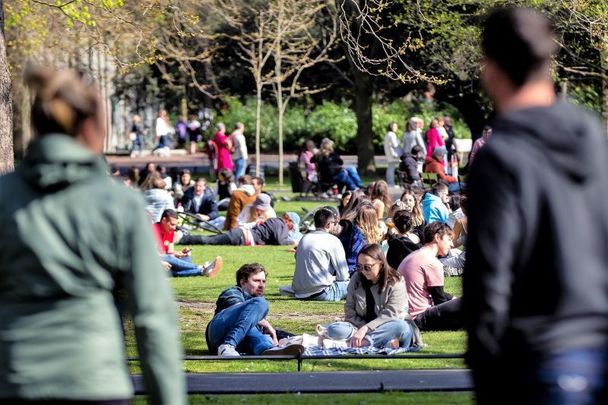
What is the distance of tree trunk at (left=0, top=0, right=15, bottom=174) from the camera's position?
1288 cm

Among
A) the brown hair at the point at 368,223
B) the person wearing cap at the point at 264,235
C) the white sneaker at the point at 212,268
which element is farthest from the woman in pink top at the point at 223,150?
the brown hair at the point at 368,223

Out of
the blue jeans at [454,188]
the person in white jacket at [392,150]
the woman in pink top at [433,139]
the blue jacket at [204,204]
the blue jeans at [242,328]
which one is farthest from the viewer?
the person in white jacket at [392,150]

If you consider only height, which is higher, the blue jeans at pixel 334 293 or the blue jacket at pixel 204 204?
the blue jacket at pixel 204 204

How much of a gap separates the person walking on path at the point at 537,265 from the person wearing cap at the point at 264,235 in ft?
58.1

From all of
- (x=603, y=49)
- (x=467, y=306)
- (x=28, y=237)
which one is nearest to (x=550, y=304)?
(x=467, y=306)

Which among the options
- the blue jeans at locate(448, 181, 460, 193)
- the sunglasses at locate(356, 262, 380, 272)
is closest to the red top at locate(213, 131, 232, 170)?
the blue jeans at locate(448, 181, 460, 193)

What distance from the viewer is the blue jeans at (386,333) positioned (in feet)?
36.5

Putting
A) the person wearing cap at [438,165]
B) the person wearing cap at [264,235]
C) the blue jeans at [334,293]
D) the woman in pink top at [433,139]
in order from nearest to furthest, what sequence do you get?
1. the blue jeans at [334,293]
2. the person wearing cap at [264,235]
3. the person wearing cap at [438,165]
4. the woman in pink top at [433,139]

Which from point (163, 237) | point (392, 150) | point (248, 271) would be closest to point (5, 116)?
point (248, 271)

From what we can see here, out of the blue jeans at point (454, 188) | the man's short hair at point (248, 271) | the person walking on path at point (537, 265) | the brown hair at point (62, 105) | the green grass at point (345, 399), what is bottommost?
the green grass at point (345, 399)

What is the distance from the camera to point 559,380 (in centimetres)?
359

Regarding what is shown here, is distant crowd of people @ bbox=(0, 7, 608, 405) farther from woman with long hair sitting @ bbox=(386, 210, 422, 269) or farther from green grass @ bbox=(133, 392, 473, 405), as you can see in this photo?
woman with long hair sitting @ bbox=(386, 210, 422, 269)

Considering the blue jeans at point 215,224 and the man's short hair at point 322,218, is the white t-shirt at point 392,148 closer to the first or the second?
the blue jeans at point 215,224

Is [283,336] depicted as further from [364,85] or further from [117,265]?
[364,85]
